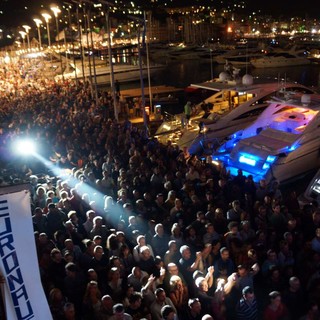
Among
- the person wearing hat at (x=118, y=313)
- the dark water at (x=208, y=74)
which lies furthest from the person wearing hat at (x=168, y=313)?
the dark water at (x=208, y=74)

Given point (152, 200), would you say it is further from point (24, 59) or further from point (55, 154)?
point (24, 59)

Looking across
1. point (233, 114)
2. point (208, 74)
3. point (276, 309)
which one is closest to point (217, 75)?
point (208, 74)

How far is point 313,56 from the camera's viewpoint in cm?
6988

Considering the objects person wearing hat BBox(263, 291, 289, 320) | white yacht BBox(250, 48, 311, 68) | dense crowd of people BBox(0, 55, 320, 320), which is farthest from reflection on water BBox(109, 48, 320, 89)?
person wearing hat BBox(263, 291, 289, 320)

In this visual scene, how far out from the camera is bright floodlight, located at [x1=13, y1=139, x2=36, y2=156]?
14.6 m

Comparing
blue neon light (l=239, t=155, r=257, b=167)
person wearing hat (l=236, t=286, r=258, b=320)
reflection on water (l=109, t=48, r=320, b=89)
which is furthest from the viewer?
reflection on water (l=109, t=48, r=320, b=89)

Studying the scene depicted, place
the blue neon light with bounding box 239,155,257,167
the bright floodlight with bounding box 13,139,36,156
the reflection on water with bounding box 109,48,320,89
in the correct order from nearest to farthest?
the blue neon light with bounding box 239,155,257,167 → the bright floodlight with bounding box 13,139,36,156 → the reflection on water with bounding box 109,48,320,89

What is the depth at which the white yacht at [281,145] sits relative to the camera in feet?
46.3

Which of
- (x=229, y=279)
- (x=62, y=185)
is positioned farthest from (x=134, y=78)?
(x=229, y=279)

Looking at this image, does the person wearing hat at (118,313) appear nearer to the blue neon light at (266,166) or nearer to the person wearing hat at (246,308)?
the person wearing hat at (246,308)

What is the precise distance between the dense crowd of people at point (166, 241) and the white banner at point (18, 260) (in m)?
1.57

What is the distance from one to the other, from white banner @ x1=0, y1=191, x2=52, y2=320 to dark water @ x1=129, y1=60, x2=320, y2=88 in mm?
48655

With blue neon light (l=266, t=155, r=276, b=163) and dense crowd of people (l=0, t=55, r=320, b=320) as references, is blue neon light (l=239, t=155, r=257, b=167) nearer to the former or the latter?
blue neon light (l=266, t=155, r=276, b=163)

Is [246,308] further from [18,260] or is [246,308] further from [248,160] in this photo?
[248,160]
